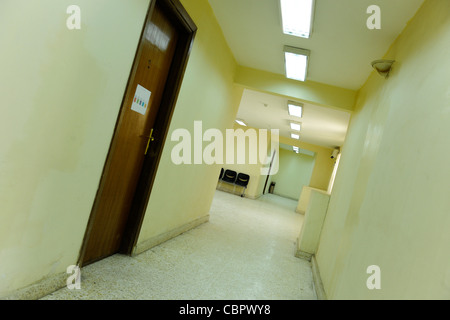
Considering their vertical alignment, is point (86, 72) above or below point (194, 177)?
above

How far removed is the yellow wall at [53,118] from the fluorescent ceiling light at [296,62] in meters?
2.02

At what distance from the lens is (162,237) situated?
330cm

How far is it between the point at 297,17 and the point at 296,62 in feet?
3.56

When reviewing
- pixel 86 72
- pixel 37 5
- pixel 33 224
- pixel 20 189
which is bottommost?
pixel 33 224

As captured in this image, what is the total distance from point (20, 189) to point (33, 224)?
24 cm

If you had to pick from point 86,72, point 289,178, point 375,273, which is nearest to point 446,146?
point 375,273

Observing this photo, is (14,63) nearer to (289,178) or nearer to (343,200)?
(343,200)

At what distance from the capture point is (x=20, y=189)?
1.45 meters

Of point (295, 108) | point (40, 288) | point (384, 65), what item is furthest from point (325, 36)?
point (40, 288)

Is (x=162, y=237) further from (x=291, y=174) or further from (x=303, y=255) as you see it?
(x=291, y=174)

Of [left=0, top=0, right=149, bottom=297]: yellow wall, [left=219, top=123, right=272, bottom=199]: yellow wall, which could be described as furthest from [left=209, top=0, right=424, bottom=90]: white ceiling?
[left=219, top=123, right=272, bottom=199]: yellow wall

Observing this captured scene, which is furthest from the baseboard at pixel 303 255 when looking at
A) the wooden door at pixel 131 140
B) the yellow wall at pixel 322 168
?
the yellow wall at pixel 322 168

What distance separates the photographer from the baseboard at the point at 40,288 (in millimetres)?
1559

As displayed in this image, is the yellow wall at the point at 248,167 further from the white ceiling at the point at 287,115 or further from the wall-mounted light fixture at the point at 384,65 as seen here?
the wall-mounted light fixture at the point at 384,65
